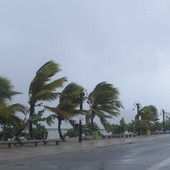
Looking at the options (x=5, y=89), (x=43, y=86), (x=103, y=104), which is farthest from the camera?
(x=103, y=104)

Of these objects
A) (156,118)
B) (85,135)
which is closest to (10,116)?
(85,135)

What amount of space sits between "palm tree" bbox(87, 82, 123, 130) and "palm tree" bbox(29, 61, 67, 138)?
1066 cm

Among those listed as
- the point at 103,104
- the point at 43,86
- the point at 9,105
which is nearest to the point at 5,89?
the point at 9,105

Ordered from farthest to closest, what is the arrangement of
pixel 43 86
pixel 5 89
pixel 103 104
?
pixel 103 104 < pixel 43 86 < pixel 5 89

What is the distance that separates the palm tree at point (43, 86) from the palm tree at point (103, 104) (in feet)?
35.0

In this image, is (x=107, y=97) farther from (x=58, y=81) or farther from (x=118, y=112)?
(x=58, y=81)

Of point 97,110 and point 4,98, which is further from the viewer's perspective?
point 97,110

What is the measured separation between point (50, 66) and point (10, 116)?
638 centimetres

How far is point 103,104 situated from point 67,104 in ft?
36.0

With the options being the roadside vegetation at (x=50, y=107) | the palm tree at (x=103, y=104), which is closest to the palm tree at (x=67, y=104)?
the roadside vegetation at (x=50, y=107)

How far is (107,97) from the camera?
45.2 metres

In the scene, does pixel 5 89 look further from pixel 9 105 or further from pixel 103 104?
pixel 103 104

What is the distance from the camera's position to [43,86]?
111 ft

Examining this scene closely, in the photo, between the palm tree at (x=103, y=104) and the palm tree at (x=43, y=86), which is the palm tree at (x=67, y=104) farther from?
the palm tree at (x=103, y=104)
